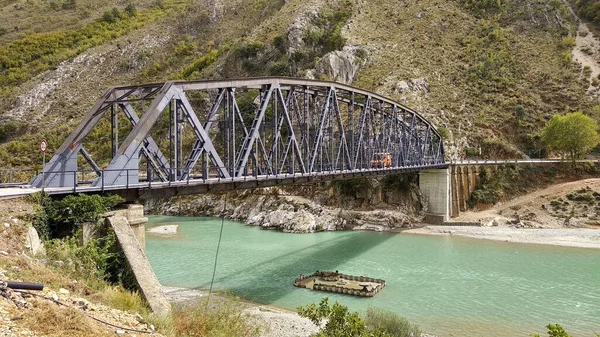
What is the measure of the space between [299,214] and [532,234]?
22160 mm

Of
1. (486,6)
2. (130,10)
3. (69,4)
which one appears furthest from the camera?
(69,4)

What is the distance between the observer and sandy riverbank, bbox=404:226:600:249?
3641 centimetres

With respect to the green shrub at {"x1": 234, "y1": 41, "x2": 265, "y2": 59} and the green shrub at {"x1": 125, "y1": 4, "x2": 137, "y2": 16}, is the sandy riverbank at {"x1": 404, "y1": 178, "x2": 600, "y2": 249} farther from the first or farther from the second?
the green shrub at {"x1": 125, "y1": 4, "x2": 137, "y2": 16}

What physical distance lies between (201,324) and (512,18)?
284 ft

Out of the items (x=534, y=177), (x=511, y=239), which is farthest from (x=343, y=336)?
(x=534, y=177)

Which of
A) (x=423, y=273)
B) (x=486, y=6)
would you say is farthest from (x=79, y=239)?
(x=486, y=6)

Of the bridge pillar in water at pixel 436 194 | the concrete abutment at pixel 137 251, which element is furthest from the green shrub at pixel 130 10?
the concrete abutment at pixel 137 251

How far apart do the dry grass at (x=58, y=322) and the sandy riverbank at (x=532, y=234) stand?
1486 inches

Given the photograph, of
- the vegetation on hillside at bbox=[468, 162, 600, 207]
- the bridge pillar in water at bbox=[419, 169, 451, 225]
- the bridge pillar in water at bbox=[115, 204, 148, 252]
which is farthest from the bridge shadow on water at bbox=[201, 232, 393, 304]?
the vegetation on hillside at bbox=[468, 162, 600, 207]

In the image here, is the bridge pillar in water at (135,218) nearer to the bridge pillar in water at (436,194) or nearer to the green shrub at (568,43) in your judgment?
the bridge pillar in water at (436,194)

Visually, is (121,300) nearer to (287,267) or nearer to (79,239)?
(79,239)

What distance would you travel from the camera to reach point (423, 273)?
2738 centimetres

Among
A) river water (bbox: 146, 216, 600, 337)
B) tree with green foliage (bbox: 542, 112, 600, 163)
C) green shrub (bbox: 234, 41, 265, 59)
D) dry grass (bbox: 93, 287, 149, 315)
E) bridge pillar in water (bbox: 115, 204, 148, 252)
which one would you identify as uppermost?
green shrub (bbox: 234, 41, 265, 59)

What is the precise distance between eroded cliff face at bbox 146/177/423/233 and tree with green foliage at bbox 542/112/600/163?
59.6 feet
